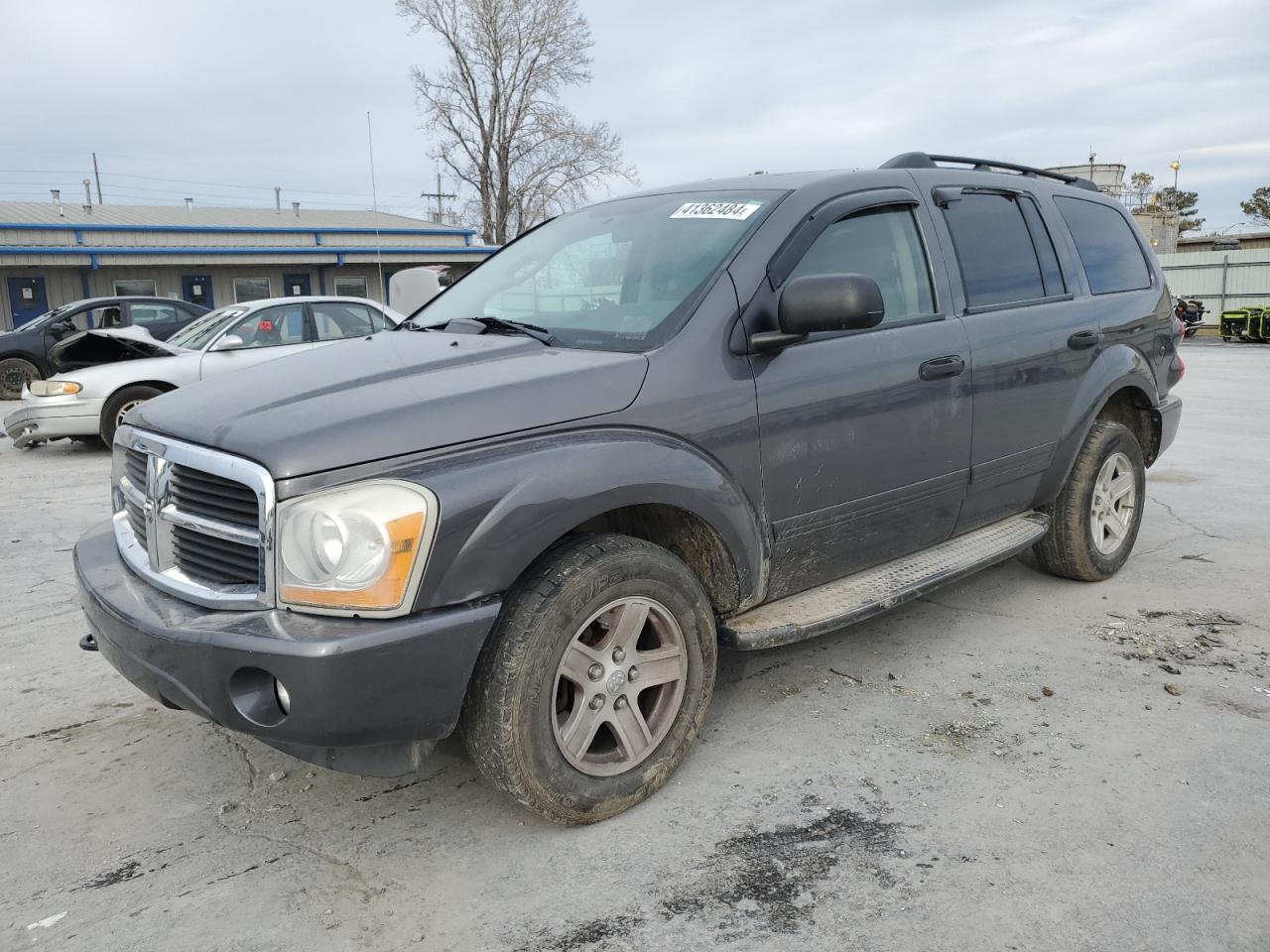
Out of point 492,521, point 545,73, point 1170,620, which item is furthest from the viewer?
point 545,73

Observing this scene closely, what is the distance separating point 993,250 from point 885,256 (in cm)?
75

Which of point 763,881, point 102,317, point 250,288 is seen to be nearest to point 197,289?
point 250,288

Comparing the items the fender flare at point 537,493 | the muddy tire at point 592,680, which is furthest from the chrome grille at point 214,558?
the muddy tire at point 592,680

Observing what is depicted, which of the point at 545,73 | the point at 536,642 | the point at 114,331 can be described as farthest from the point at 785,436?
the point at 545,73

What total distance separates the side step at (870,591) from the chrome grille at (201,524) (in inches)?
58.1

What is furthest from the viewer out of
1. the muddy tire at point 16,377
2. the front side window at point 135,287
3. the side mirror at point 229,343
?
the front side window at point 135,287

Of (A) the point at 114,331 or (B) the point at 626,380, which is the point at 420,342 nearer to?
(B) the point at 626,380

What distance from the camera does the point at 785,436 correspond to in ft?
10.4

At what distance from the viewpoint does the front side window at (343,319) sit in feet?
34.2

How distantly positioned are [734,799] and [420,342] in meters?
1.83

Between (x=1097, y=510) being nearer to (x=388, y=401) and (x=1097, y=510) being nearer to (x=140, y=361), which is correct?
(x=388, y=401)

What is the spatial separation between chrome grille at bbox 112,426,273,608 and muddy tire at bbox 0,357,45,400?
599 inches

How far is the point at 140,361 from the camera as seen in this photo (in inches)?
389

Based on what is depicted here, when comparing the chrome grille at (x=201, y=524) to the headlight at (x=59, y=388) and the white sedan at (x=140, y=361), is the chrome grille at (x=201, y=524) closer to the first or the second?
the white sedan at (x=140, y=361)
